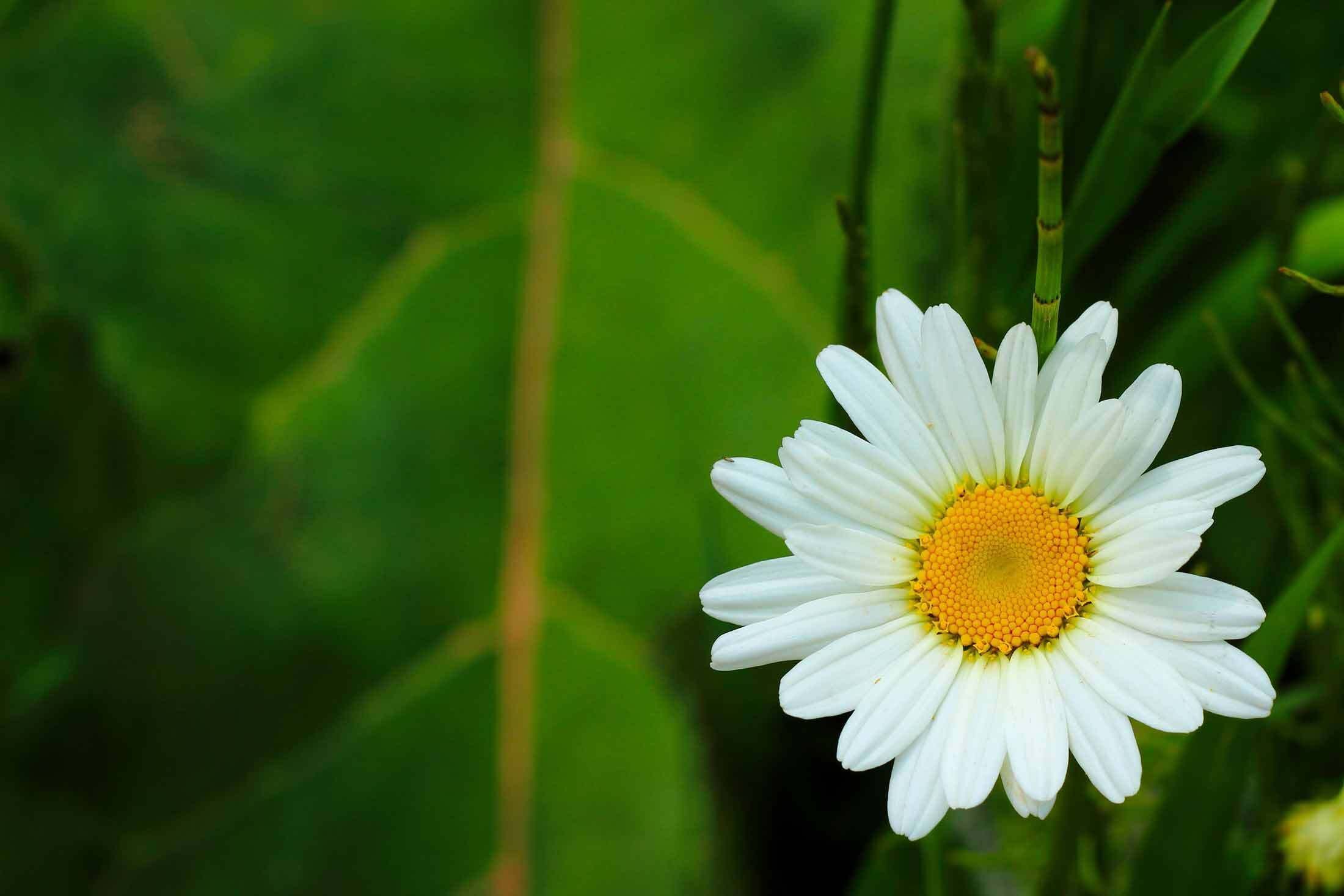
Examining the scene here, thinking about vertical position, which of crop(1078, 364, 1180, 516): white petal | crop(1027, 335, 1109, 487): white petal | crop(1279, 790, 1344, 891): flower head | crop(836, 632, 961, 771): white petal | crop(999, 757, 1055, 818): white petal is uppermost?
crop(1027, 335, 1109, 487): white petal

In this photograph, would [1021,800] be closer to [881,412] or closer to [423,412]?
[881,412]

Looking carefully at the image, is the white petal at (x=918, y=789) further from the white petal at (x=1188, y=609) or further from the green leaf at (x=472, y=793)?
the green leaf at (x=472, y=793)

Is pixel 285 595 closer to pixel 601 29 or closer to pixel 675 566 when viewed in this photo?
pixel 675 566

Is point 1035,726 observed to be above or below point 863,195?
below

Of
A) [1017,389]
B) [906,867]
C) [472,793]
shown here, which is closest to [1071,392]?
[1017,389]

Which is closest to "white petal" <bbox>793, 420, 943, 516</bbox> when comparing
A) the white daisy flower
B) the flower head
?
the white daisy flower

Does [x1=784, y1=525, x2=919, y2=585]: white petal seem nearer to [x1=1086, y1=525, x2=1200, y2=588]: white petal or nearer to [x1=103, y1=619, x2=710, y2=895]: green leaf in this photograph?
[x1=1086, y1=525, x2=1200, y2=588]: white petal
